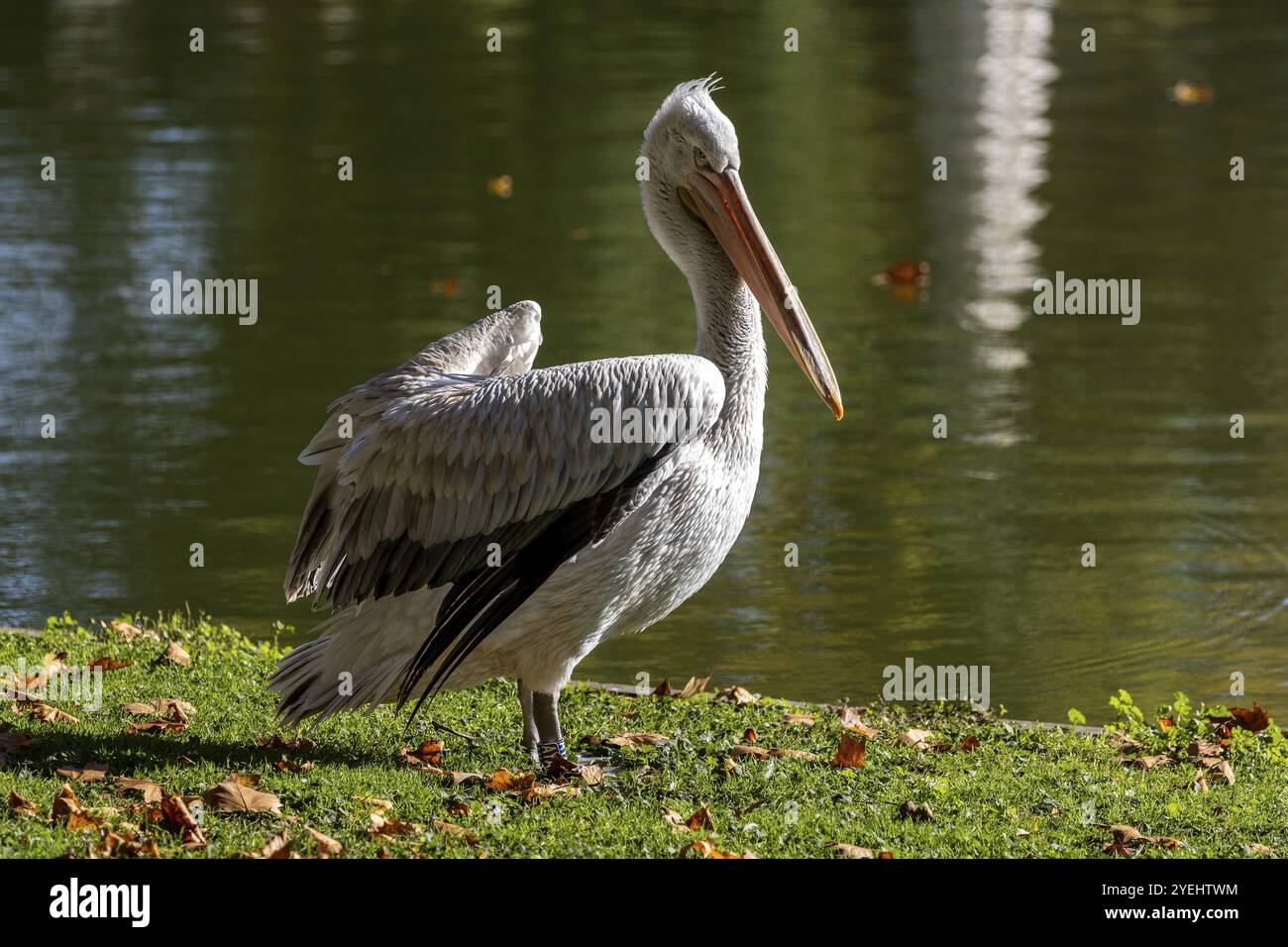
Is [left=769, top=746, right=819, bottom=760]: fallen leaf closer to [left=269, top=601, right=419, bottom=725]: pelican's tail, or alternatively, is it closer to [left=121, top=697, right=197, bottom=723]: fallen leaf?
[left=269, top=601, right=419, bottom=725]: pelican's tail

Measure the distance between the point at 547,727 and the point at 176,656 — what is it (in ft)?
6.19

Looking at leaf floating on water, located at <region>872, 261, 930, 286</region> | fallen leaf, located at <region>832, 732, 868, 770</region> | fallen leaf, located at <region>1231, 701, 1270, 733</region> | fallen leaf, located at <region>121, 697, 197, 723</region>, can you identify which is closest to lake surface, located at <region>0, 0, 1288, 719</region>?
leaf floating on water, located at <region>872, 261, 930, 286</region>

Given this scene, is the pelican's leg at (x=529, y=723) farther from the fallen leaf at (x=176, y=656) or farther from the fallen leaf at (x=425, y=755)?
the fallen leaf at (x=176, y=656)

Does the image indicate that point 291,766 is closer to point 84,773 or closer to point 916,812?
point 84,773

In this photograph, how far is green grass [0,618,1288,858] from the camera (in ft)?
17.1

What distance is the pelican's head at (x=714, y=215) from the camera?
5910mm

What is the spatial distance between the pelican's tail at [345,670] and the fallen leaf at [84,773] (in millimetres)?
579

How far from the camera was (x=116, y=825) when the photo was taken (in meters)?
5.10

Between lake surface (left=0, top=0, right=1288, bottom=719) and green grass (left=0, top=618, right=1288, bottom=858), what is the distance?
0.87 m

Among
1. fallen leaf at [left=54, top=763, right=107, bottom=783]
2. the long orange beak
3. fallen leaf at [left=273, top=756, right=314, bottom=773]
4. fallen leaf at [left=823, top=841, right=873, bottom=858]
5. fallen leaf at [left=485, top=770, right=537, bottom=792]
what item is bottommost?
fallen leaf at [left=823, top=841, right=873, bottom=858]

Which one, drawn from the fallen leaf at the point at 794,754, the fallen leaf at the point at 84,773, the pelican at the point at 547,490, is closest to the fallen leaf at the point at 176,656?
the pelican at the point at 547,490

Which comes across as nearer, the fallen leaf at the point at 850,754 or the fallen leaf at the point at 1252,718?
the fallen leaf at the point at 850,754

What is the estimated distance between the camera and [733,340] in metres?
5.88
